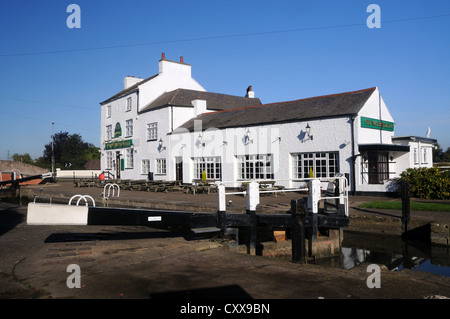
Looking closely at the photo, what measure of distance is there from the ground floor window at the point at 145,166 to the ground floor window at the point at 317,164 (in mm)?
14407

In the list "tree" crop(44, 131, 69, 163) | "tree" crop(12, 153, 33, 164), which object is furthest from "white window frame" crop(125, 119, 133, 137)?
"tree" crop(12, 153, 33, 164)

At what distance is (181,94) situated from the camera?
3034 cm

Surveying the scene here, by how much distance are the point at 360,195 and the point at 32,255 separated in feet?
50.1

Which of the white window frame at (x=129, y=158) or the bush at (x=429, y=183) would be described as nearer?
the bush at (x=429, y=183)

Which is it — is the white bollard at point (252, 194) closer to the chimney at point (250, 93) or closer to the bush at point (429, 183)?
the bush at point (429, 183)

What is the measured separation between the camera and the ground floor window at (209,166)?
80.5ft

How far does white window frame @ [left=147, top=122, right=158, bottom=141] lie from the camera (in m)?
29.8

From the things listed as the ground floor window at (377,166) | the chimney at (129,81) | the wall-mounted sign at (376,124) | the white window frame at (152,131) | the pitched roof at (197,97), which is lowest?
the ground floor window at (377,166)

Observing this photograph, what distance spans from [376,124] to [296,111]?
4372mm

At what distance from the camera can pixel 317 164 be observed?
1958cm

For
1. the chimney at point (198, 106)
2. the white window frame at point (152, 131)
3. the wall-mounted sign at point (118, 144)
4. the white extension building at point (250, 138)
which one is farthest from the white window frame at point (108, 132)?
the chimney at point (198, 106)

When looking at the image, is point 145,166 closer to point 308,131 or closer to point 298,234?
point 308,131
